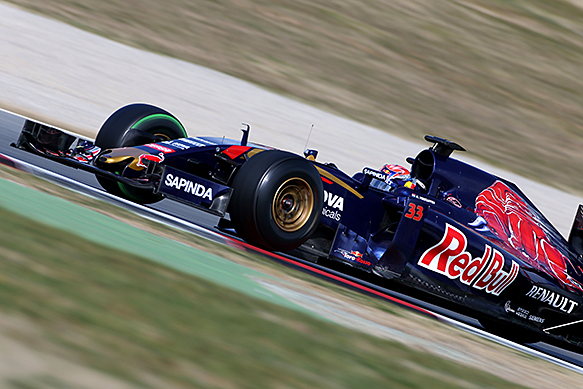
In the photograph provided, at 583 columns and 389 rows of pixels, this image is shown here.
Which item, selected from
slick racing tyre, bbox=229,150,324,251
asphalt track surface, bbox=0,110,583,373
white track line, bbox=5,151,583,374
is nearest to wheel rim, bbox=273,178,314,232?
slick racing tyre, bbox=229,150,324,251

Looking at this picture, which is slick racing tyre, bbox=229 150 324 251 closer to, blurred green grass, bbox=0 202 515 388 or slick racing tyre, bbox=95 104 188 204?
blurred green grass, bbox=0 202 515 388

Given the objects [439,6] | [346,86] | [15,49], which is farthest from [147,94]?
[439,6]

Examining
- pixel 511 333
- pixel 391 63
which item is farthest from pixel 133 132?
pixel 391 63

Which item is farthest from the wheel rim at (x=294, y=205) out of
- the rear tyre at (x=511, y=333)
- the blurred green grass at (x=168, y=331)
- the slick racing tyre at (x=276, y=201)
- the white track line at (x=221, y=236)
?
the rear tyre at (x=511, y=333)

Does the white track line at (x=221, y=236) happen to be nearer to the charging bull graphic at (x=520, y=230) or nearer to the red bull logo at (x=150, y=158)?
the red bull logo at (x=150, y=158)

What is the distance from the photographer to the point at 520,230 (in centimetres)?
635

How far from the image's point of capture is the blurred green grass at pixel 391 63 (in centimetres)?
1379

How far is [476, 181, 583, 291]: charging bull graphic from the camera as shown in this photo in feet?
20.4

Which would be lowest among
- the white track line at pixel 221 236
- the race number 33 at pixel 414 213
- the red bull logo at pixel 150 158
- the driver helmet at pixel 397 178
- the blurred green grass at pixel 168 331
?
the blurred green grass at pixel 168 331

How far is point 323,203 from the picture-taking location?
5.79 metres

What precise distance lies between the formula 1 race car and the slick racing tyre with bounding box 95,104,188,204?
1 centimetres

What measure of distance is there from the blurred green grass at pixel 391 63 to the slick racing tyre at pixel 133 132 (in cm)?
688

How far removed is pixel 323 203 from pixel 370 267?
0.65 meters

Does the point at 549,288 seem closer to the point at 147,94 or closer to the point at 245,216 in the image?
the point at 245,216
